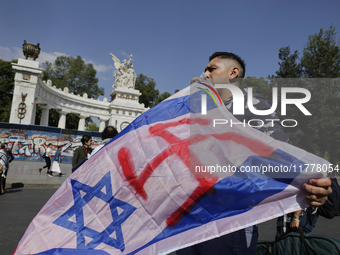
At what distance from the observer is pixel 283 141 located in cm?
147

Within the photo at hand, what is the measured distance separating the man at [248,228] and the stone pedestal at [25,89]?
88.3ft

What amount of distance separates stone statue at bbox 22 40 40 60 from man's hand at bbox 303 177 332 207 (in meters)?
31.5

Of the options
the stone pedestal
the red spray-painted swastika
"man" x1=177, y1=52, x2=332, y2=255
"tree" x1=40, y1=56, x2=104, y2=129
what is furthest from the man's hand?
"tree" x1=40, y1=56, x2=104, y2=129

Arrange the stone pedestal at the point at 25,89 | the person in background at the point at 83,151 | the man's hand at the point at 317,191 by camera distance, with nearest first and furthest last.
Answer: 1. the man's hand at the point at 317,191
2. the person in background at the point at 83,151
3. the stone pedestal at the point at 25,89

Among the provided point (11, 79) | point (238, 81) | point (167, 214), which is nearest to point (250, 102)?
point (238, 81)

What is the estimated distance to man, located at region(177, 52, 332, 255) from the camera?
4.16 feet

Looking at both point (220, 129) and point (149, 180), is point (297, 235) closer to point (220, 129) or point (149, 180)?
point (220, 129)

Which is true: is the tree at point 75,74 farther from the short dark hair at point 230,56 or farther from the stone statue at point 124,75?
the short dark hair at point 230,56

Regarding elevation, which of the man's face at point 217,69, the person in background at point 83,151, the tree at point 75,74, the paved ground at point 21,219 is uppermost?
the tree at point 75,74

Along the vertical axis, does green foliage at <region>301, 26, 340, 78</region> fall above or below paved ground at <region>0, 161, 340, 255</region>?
A: above

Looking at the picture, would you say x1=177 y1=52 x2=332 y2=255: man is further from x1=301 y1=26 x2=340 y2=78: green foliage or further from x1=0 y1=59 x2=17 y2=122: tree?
x1=0 y1=59 x2=17 y2=122: tree

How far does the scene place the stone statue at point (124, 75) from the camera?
127 feet

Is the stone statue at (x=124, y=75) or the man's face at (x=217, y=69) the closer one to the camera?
the man's face at (x=217, y=69)

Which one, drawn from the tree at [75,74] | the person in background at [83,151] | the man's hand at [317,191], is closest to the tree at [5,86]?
the tree at [75,74]
